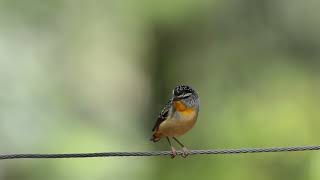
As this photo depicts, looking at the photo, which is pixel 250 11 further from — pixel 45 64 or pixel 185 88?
pixel 185 88

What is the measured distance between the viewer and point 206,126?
39.0 ft

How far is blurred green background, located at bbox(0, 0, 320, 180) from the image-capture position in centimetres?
1045

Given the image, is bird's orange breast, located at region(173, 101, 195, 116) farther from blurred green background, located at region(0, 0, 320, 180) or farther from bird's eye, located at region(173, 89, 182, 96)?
blurred green background, located at region(0, 0, 320, 180)

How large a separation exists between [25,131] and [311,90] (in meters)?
4.08

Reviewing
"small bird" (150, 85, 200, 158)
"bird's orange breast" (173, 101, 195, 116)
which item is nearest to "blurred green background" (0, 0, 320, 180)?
"small bird" (150, 85, 200, 158)

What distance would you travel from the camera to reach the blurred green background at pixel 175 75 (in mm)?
10445

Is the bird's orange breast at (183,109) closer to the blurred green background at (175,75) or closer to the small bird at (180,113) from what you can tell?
the small bird at (180,113)

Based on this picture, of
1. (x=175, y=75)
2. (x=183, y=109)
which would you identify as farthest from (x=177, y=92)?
(x=175, y=75)

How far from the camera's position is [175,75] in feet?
42.8

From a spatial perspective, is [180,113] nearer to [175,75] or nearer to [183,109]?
[183,109]

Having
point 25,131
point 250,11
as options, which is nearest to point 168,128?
point 25,131

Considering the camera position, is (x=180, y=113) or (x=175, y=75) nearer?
(x=180, y=113)

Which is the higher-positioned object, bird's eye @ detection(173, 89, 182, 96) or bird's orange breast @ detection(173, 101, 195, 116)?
bird's eye @ detection(173, 89, 182, 96)

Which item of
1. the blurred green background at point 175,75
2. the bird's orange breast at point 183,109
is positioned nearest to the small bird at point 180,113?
the bird's orange breast at point 183,109
